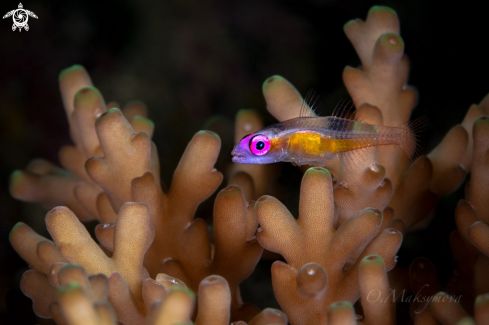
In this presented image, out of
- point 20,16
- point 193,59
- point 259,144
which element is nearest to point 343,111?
point 259,144

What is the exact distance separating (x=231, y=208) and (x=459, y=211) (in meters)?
1.16

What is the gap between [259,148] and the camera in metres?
2.15

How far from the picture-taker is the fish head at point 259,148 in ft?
7.01

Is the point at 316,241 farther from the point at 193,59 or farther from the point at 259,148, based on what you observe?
the point at 193,59

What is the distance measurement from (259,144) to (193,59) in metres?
2.18

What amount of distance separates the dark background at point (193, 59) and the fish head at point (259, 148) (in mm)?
1281

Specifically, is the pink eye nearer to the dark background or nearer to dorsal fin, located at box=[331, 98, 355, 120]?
dorsal fin, located at box=[331, 98, 355, 120]

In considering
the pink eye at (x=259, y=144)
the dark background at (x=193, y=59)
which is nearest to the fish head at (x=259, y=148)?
the pink eye at (x=259, y=144)

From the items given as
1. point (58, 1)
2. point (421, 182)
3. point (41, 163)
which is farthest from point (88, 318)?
point (58, 1)

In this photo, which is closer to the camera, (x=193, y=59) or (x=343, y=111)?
(x=343, y=111)

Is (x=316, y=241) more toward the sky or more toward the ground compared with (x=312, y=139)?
more toward the ground

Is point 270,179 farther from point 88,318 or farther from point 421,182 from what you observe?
point 88,318

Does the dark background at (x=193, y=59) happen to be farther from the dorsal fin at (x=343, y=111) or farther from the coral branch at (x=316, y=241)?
the coral branch at (x=316, y=241)

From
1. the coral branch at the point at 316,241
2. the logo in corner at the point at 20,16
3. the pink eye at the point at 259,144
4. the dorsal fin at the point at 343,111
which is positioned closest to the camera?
the coral branch at the point at 316,241
